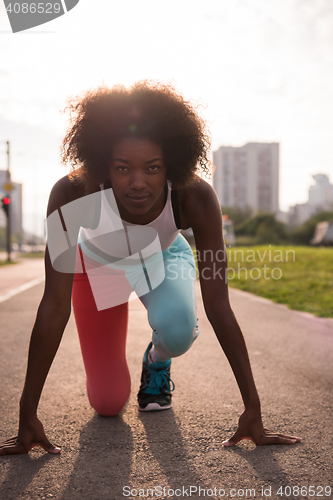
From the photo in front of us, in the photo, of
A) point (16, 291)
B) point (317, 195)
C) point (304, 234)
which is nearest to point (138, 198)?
point (16, 291)

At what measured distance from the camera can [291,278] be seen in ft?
34.5

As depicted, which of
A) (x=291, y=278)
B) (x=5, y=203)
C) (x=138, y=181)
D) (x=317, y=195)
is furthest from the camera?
(x=317, y=195)

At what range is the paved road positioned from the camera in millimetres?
1943

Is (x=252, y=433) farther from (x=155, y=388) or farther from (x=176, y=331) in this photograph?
(x=155, y=388)

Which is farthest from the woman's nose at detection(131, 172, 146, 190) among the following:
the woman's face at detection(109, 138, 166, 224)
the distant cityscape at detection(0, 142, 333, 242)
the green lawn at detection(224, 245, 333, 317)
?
the distant cityscape at detection(0, 142, 333, 242)

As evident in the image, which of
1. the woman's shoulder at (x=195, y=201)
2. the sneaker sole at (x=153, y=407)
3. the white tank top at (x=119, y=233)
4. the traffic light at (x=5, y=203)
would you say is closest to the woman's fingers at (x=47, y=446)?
the sneaker sole at (x=153, y=407)

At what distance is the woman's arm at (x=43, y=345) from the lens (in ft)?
7.36

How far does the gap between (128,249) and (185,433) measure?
1102 mm

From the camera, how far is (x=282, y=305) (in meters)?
7.62

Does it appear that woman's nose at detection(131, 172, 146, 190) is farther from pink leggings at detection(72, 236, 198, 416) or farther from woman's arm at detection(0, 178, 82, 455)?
pink leggings at detection(72, 236, 198, 416)

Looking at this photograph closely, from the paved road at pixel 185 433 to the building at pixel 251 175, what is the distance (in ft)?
331

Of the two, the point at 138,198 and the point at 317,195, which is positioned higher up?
the point at 317,195
